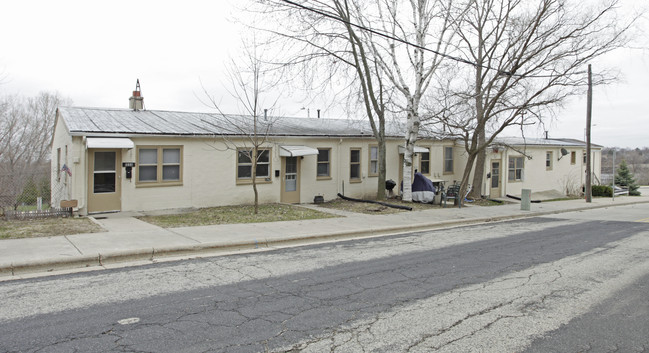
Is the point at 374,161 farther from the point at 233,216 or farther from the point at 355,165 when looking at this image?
the point at 233,216

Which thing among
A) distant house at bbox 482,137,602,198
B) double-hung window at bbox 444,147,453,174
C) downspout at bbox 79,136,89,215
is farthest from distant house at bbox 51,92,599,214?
distant house at bbox 482,137,602,198

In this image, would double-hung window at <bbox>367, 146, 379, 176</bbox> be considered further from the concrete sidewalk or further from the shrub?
the shrub

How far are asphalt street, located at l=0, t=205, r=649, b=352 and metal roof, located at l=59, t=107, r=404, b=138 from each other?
26.4ft

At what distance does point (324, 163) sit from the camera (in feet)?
65.3

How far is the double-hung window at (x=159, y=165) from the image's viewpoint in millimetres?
14906

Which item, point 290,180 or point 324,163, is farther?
point 324,163

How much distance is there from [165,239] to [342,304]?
17.4 ft

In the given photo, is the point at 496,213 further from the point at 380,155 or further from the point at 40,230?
the point at 40,230

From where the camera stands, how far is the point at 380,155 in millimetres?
19703

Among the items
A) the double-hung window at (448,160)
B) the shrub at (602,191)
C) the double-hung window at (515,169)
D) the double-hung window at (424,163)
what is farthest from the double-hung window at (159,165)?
the shrub at (602,191)

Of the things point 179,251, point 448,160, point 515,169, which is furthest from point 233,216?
point 515,169

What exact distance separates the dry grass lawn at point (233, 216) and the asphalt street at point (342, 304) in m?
4.05

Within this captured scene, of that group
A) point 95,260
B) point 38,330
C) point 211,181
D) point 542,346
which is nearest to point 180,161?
point 211,181

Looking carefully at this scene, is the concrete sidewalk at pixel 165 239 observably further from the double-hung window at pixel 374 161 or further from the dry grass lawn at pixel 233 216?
the double-hung window at pixel 374 161
